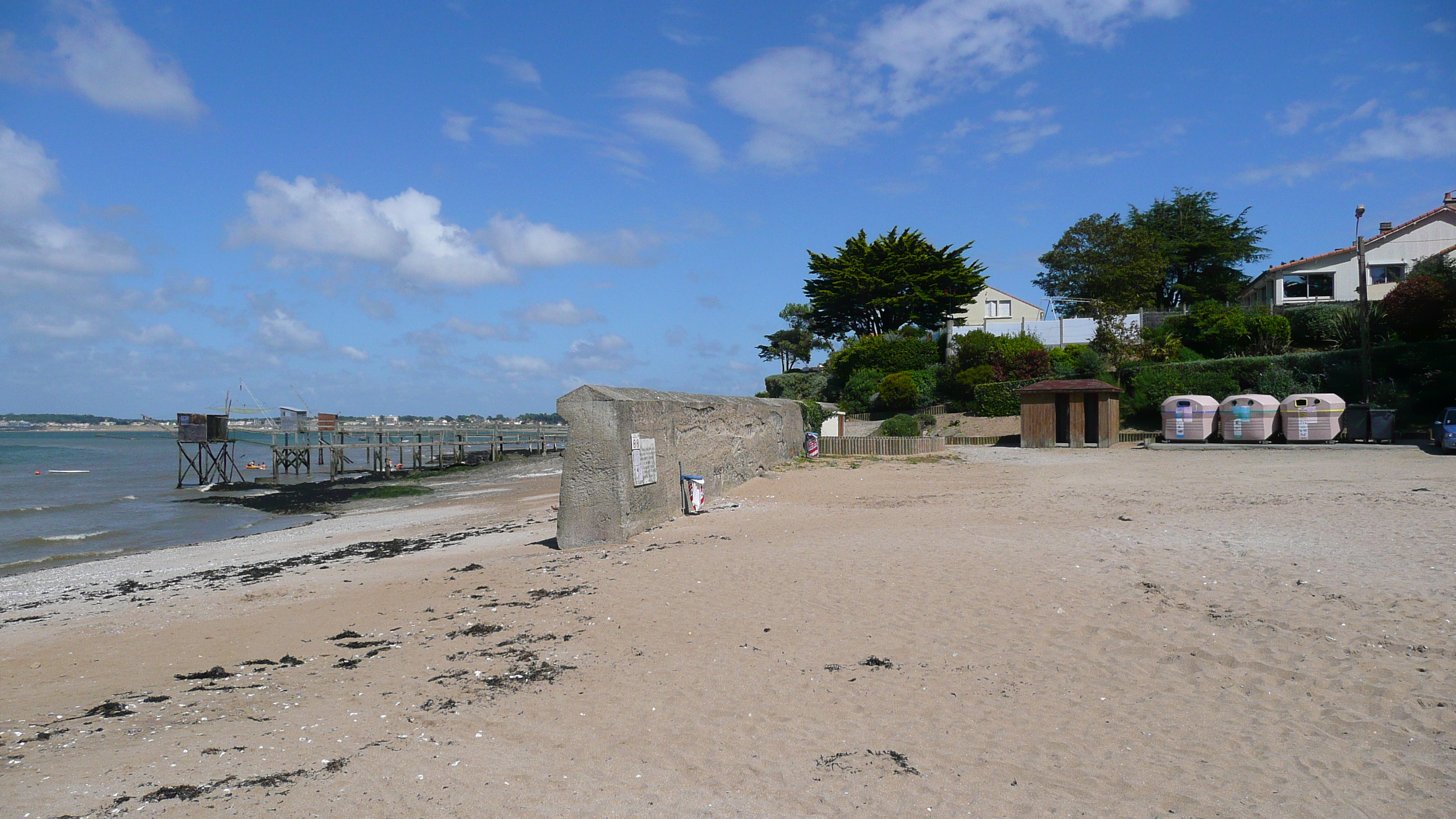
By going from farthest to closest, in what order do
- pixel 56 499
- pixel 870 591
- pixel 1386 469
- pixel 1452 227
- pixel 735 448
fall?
pixel 1452 227
pixel 56 499
pixel 735 448
pixel 1386 469
pixel 870 591

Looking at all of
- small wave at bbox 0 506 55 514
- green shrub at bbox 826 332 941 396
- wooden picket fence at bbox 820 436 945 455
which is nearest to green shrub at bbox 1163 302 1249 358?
green shrub at bbox 826 332 941 396

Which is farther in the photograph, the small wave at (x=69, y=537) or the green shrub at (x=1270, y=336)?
the green shrub at (x=1270, y=336)

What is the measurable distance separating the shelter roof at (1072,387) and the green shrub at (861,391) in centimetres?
1209

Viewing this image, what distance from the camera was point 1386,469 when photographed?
51.6 ft

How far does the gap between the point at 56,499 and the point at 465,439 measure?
23629mm

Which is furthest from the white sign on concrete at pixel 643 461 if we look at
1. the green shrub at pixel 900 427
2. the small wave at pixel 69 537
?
the green shrub at pixel 900 427

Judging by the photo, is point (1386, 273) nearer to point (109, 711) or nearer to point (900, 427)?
point (900, 427)

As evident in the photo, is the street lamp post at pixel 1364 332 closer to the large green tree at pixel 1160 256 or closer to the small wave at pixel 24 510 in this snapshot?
the large green tree at pixel 1160 256

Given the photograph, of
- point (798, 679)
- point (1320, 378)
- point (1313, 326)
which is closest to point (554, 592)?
point (798, 679)

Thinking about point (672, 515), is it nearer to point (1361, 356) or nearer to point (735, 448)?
point (735, 448)

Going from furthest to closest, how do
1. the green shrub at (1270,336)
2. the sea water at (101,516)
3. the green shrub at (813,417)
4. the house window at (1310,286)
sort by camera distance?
the house window at (1310,286), the green shrub at (1270,336), the green shrub at (813,417), the sea water at (101,516)

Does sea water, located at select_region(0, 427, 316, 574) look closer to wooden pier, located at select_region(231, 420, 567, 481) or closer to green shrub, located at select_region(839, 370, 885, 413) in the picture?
wooden pier, located at select_region(231, 420, 567, 481)

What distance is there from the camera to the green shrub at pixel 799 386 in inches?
1805

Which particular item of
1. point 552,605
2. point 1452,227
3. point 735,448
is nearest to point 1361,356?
point 1452,227
